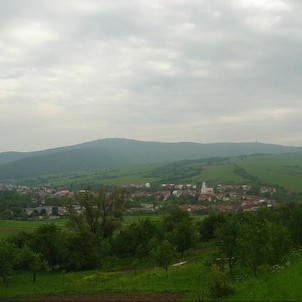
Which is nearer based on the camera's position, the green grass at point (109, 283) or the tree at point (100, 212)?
the green grass at point (109, 283)

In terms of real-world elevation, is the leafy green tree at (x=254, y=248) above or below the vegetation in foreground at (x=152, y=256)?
above

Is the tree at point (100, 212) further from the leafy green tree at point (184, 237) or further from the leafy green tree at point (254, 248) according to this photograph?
the leafy green tree at point (254, 248)

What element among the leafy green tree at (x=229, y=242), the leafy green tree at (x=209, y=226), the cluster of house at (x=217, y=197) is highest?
the leafy green tree at (x=229, y=242)

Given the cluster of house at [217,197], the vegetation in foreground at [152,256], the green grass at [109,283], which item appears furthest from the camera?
the cluster of house at [217,197]

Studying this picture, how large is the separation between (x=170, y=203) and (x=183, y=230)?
98.5 m

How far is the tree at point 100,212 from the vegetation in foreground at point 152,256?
0.15 m

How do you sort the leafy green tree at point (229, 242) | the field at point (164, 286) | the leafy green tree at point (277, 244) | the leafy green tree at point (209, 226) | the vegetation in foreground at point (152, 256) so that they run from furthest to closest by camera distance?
1. the leafy green tree at point (209, 226)
2. the leafy green tree at point (229, 242)
3. the leafy green tree at point (277, 244)
4. the vegetation in foreground at point (152, 256)
5. the field at point (164, 286)

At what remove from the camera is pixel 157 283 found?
34.7 metres

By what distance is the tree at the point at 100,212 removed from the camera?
63.8 m

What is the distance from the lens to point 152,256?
1522 inches

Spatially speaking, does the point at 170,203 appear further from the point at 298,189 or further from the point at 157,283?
the point at 157,283

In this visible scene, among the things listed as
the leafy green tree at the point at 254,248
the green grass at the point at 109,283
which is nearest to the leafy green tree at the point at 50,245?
the green grass at the point at 109,283

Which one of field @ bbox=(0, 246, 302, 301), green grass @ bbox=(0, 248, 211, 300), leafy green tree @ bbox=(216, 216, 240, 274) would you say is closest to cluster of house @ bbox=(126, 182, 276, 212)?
green grass @ bbox=(0, 248, 211, 300)

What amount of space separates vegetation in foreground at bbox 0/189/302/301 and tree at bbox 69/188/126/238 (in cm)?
15
